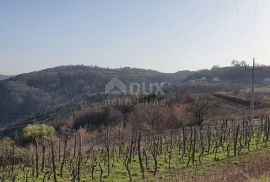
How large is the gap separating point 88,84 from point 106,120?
11531 cm

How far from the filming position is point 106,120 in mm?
53250

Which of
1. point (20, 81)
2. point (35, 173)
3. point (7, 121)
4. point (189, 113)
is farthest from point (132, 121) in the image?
point (20, 81)

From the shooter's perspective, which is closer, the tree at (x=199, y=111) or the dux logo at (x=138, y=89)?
the tree at (x=199, y=111)

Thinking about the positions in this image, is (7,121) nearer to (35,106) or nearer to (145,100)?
(35,106)

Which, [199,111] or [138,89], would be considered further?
[138,89]

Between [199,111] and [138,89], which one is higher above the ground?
[138,89]

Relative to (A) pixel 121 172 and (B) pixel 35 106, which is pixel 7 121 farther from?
(A) pixel 121 172

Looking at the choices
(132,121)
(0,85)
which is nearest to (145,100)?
(132,121)

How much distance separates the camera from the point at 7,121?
125312 mm

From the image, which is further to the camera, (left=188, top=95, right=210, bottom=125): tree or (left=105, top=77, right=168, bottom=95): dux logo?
(left=105, top=77, right=168, bottom=95): dux logo

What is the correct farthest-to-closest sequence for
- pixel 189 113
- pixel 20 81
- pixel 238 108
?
pixel 20 81
pixel 238 108
pixel 189 113

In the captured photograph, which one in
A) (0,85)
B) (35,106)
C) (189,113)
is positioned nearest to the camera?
(189,113)

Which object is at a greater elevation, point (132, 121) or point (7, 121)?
point (132, 121)

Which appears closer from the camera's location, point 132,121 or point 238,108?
point 132,121
